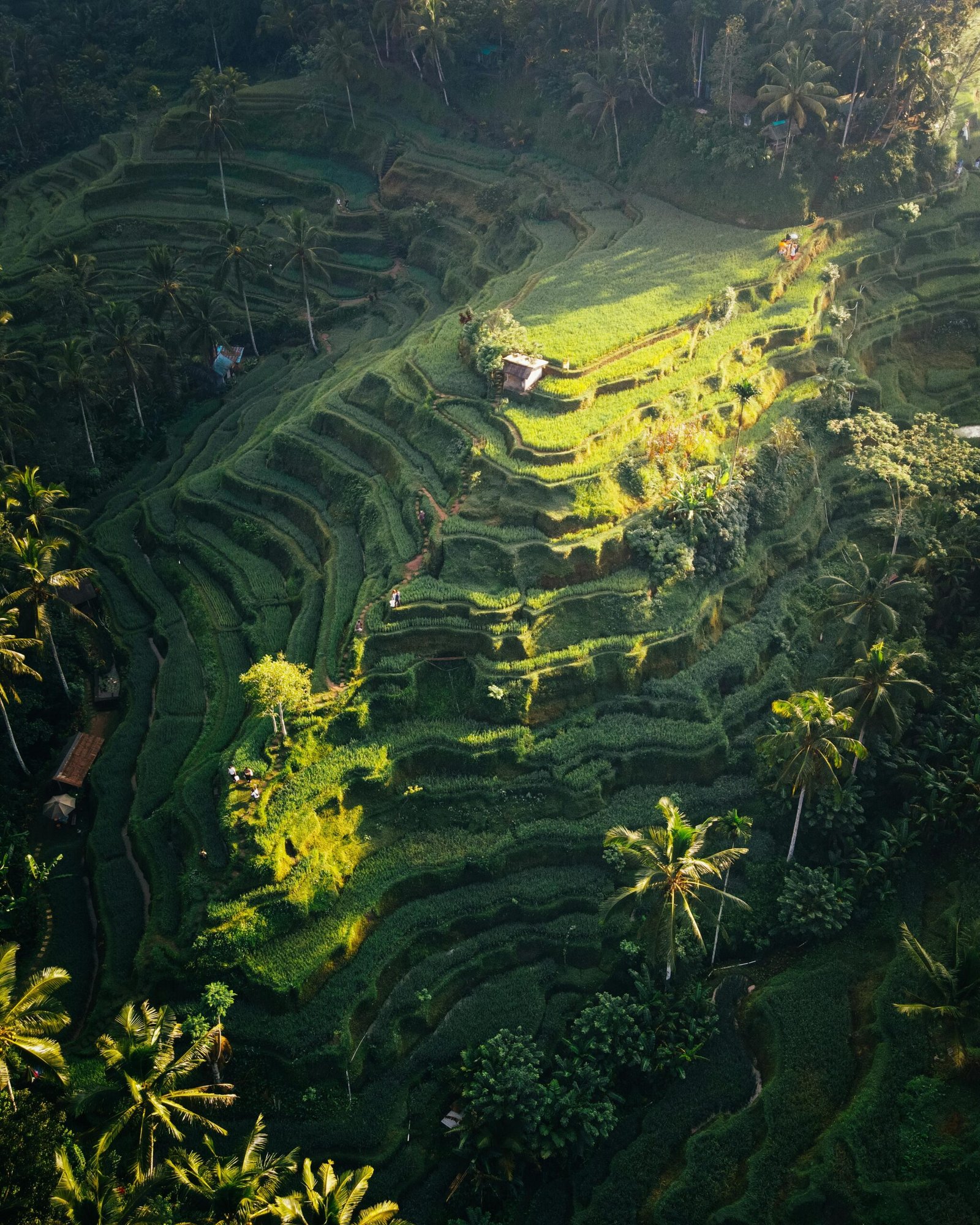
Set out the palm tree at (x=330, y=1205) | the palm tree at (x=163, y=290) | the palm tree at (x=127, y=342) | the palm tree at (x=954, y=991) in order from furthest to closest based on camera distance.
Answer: the palm tree at (x=163, y=290) → the palm tree at (x=127, y=342) → the palm tree at (x=954, y=991) → the palm tree at (x=330, y=1205)

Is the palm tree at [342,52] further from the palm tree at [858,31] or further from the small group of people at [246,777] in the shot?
the small group of people at [246,777]

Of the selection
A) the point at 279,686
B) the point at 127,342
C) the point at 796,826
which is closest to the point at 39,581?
the point at 279,686

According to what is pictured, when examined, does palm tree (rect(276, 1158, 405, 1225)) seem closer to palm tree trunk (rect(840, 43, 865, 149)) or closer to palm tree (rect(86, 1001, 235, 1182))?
palm tree (rect(86, 1001, 235, 1182))

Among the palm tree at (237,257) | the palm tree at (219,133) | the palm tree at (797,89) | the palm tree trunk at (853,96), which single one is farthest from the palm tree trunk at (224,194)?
the palm tree trunk at (853,96)

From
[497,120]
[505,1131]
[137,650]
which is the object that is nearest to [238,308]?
[497,120]

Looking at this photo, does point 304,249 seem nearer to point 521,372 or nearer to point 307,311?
point 307,311
